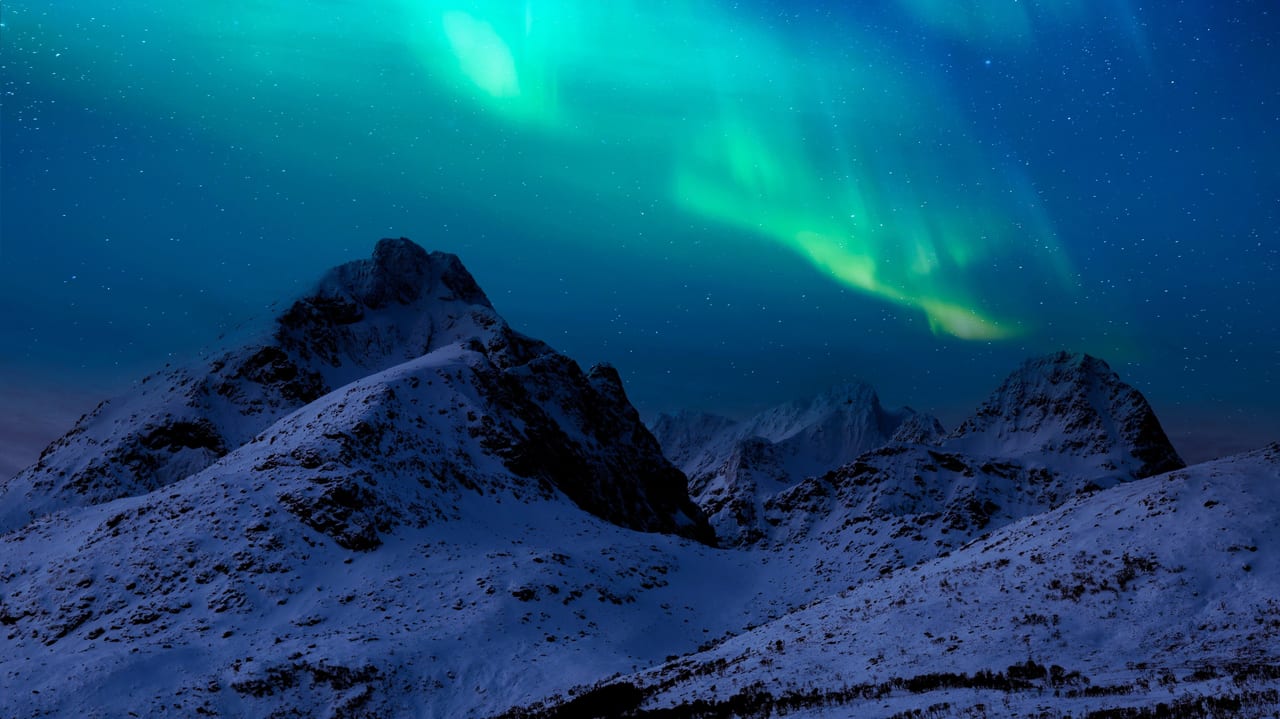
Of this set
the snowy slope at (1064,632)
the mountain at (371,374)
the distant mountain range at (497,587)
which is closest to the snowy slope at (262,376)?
the mountain at (371,374)

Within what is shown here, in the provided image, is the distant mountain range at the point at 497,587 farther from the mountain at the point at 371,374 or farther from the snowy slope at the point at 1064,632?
the mountain at the point at 371,374

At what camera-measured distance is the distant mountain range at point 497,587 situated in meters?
28.4

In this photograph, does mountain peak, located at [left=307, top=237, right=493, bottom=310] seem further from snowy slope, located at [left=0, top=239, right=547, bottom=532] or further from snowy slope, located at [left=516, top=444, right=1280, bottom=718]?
snowy slope, located at [left=516, top=444, right=1280, bottom=718]

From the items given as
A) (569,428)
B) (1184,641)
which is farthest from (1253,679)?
(569,428)

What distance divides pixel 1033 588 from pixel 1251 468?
15043 millimetres

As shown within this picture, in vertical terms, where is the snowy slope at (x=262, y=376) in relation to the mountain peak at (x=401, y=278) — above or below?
below

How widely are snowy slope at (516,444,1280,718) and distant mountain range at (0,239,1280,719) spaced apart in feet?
0.51

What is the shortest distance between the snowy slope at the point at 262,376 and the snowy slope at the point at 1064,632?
282 ft

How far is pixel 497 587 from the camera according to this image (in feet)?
186

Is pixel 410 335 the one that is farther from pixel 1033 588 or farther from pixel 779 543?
pixel 1033 588

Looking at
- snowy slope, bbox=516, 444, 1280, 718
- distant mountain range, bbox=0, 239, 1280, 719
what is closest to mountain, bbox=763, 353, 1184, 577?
distant mountain range, bbox=0, 239, 1280, 719

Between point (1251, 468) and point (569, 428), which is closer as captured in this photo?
point (1251, 468)

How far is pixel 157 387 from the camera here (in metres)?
119

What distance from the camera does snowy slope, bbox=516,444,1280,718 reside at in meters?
21.1
